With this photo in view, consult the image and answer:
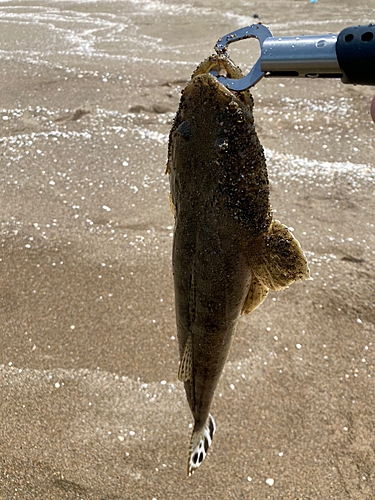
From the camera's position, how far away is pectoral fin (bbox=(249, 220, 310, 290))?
2.22 meters

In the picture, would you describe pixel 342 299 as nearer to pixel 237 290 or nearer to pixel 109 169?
pixel 237 290

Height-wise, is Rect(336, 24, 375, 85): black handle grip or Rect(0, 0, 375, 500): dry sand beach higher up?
Rect(336, 24, 375, 85): black handle grip

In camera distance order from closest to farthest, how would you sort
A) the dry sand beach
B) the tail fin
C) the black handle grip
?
the black handle grip, the tail fin, the dry sand beach

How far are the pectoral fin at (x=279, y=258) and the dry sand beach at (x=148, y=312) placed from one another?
251 cm

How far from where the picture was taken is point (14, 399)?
4.36 meters

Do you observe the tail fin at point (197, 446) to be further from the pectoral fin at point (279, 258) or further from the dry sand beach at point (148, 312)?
the pectoral fin at point (279, 258)

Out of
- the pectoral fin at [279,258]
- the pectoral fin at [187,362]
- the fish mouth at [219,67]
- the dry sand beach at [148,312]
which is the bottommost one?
the dry sand beach at [148,312]

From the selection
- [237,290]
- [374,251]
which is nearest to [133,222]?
[374,251]

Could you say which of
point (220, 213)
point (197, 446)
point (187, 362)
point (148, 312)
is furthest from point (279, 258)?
point (148, 312)

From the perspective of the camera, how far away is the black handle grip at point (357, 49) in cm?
143

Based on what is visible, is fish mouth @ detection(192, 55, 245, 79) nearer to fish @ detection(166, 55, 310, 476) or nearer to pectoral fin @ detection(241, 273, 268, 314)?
fish @ detection(166, 55, 310, 476)

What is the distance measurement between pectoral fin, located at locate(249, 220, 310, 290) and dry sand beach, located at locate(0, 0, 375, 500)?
251cm

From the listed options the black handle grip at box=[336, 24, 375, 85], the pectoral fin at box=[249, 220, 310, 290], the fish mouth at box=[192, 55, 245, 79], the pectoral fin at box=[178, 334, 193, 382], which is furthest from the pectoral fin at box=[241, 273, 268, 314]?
the black handle grip at box=[336, 24, 375, 85]

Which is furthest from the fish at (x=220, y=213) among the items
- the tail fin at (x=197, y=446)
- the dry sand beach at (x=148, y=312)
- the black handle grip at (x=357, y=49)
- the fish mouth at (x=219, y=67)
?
the dry sand beach at (x=148, y=312)
